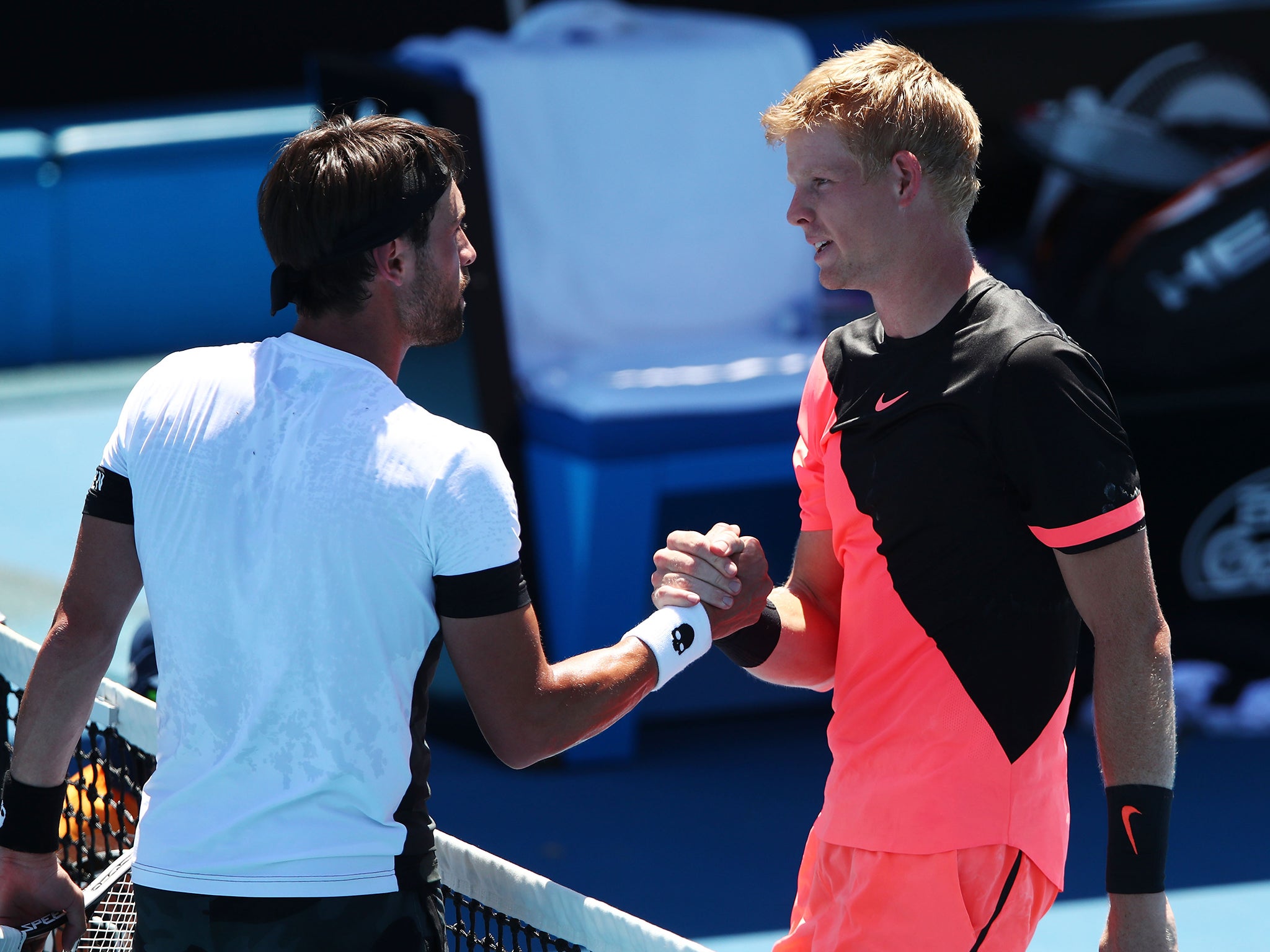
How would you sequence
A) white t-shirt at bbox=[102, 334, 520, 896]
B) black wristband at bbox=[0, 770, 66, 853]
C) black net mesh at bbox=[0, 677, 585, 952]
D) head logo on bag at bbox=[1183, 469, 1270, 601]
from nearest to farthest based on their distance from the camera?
white t-shirt at bbox=[102, 334, 520, 896]
black wristband at bbox=[0, 770, 66, 853]
black net mesh at bbox=[0, 677, 585, 952]
head logo on bag at bbox=[1183, 469, 1270, 601]

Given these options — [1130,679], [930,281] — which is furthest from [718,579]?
[1130,679]

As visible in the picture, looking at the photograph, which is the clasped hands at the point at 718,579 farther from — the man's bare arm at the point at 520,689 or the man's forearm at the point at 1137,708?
the man's forearm at the point at 1137,708

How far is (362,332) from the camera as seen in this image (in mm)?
1613

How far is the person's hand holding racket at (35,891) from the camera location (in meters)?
1.77

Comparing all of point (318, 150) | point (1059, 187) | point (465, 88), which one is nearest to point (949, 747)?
point (318, 150)

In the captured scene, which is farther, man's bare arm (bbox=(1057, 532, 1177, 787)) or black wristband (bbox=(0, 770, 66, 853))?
black wristband (bbox=(0, 770, 66, 853))

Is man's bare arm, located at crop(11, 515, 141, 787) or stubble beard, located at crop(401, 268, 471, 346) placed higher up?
stubble beard, located at crop(401, 268, 471, 346)

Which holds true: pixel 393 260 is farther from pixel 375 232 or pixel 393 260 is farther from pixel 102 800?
pixel 102 800

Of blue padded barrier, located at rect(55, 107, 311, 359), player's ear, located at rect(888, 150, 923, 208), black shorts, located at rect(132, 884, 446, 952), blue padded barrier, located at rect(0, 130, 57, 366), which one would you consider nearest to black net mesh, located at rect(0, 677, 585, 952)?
Answer: black shorts, located at rect(132, 884, 446, 952)

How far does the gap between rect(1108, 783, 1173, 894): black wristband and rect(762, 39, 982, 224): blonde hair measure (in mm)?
683

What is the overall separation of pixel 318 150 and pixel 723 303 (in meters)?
3.59

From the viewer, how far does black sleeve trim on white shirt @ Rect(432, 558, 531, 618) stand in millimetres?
1501

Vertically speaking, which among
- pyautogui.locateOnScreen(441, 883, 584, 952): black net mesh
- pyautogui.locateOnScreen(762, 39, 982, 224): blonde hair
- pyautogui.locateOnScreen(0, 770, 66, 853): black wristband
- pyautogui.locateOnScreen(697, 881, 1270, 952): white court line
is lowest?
pyautogui.locateOnScreen(697, 881, 1270, 952): white court line

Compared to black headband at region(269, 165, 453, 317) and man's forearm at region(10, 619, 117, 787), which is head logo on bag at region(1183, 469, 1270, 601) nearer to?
black headband at region(269, 165, 453, 317)
